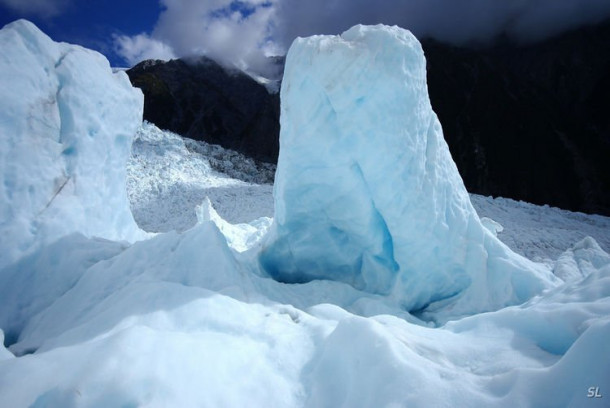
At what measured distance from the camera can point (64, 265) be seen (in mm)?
3207

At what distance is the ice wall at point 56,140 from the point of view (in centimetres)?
305

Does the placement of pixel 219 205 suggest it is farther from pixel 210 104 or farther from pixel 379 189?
pixel 210 104

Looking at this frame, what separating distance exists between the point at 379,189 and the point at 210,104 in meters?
40.6

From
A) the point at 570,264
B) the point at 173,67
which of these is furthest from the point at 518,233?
the point at 173,67

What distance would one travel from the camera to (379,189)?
4.01 meters

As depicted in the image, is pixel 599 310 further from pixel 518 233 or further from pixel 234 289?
pixel 518 233

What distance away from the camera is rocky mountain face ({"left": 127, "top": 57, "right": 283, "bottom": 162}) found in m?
38.2

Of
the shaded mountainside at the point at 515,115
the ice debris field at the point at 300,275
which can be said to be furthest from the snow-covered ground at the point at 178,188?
the shaded mountainside at the point at 515,115

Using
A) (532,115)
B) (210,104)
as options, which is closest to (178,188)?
(210,104)

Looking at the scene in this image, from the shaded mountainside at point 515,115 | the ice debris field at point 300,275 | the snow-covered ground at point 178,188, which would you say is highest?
the shaded mountainside at point 515,115

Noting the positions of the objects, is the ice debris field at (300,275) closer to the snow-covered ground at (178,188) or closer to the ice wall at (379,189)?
the ice wall at (379,189)

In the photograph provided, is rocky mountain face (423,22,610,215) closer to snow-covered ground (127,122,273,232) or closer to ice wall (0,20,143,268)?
snow-covered ground (127,122,273,232)

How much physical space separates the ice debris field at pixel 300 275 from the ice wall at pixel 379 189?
0.09 ft

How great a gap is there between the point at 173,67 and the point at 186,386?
45.9 meters
